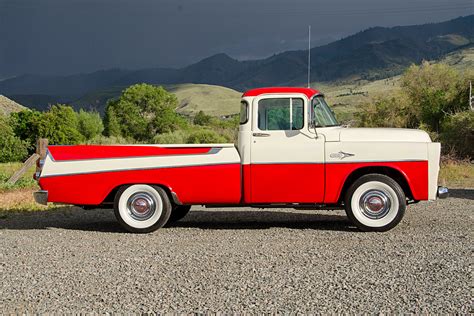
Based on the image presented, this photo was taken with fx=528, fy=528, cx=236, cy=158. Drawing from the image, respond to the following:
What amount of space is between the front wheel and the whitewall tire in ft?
9.81

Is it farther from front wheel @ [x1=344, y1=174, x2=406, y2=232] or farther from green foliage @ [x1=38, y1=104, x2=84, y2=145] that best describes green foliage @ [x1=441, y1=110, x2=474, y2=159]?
green foliage @ [x1=38, y1=104, x2=84, y2=145]

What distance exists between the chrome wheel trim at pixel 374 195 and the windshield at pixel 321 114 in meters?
1.18

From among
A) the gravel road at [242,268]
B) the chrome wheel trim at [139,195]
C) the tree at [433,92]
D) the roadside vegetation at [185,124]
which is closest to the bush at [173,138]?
the roadside vegetation at [185,124]

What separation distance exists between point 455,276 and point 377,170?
305 cm

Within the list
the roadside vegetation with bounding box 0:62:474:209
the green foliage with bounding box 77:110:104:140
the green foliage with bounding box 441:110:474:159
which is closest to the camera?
the green foliage with bounding box 441:110:474:159

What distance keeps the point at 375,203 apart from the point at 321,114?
66.4 inches

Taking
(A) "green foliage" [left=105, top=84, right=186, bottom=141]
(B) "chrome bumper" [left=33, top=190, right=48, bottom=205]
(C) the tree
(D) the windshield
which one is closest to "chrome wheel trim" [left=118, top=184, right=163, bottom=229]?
(B) "chrome bumper" [left=33, top=190, right=48, bottom=205]

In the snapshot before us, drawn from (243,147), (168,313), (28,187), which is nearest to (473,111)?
(28,187)

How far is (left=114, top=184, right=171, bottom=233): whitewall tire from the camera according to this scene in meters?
8.71

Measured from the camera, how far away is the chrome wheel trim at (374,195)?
8391 mm

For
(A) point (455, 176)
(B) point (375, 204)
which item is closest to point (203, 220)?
(B) point (375, 204)

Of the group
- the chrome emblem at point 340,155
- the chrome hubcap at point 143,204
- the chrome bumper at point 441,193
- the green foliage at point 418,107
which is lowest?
the chrome hubcap at point 143,204

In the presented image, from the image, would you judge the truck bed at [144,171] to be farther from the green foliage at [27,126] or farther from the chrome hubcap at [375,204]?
the green foliage at [27,126]

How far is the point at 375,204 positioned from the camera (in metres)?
8.48
